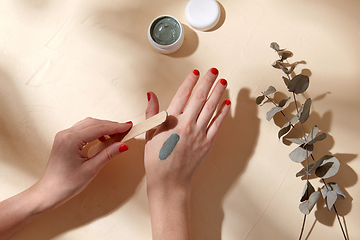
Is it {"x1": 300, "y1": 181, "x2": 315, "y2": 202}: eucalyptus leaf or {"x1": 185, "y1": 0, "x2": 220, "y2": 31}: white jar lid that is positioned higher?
{"x1": 185, "y1": 0, "x2": 220, "y2": 31}: white jar lid

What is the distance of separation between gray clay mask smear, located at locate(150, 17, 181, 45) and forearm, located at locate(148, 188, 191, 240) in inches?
19.3

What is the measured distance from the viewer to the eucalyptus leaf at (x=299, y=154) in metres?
0.81

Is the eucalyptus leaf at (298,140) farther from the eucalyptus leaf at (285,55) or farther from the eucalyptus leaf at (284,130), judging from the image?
the eucalyptus leaf at (285,55)

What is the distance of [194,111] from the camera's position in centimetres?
83

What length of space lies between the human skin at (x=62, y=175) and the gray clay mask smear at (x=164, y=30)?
32 centimetres

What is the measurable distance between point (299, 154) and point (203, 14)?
0.54 meters

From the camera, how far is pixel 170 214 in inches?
30.7

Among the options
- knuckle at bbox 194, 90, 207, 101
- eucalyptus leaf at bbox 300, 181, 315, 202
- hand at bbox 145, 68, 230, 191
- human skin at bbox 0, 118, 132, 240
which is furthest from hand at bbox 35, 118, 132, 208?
eucalyptus leaf at bbox 300, 181, 315, 202

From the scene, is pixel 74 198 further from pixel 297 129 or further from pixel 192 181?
pixel 297 129

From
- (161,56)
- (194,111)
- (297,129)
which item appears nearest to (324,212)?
(297,129)

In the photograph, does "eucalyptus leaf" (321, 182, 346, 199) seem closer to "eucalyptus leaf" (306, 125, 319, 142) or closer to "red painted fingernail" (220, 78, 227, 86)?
"eucalyptus leaf" (306, 125, 319, 142)

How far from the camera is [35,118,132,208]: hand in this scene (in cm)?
77

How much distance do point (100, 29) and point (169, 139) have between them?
0.48m

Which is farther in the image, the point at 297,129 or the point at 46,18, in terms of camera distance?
the point at 46,18
